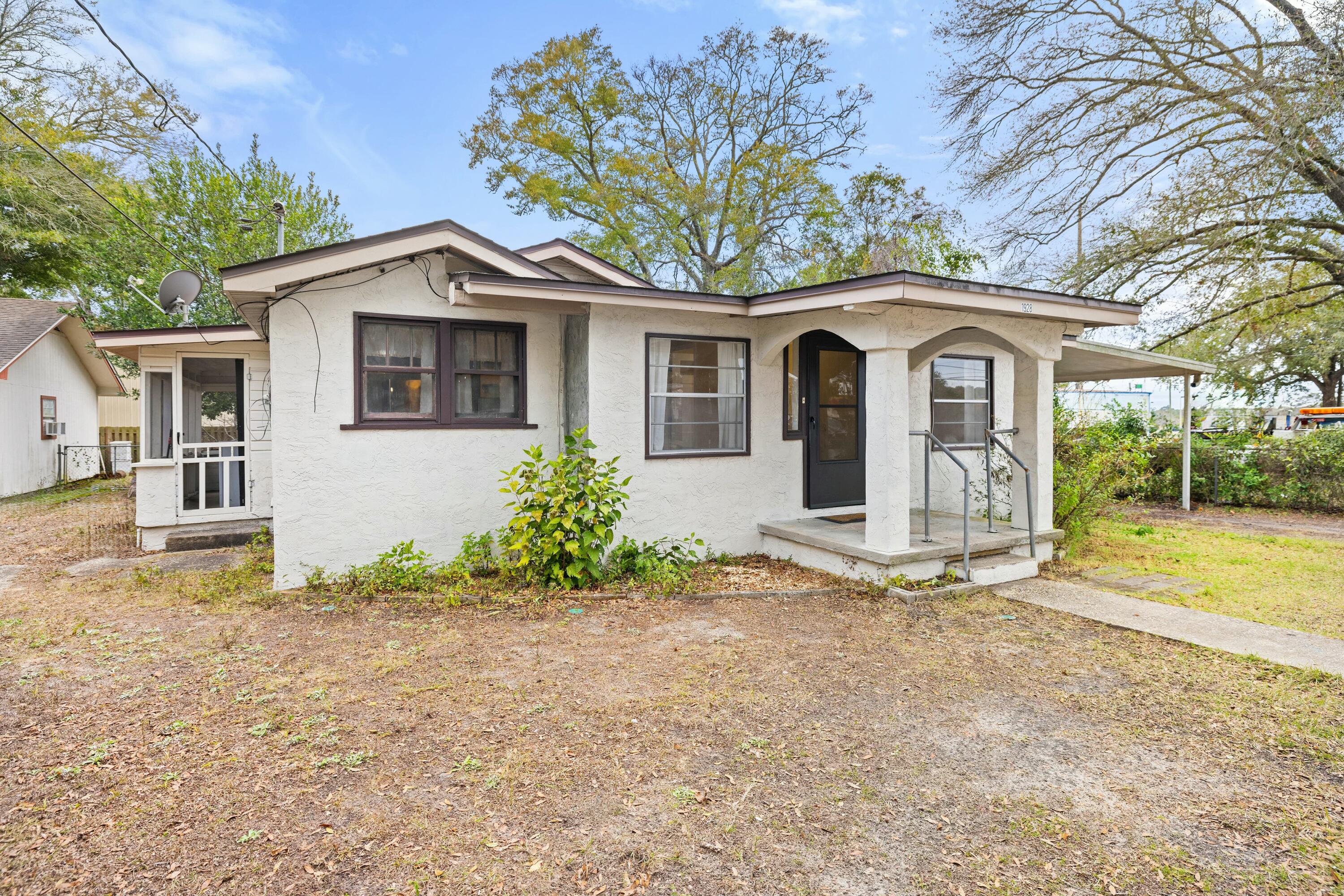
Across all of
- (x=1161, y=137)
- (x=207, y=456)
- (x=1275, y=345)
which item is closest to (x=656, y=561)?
(x=207, y=456)

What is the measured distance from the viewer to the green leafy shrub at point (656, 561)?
6.21 metres

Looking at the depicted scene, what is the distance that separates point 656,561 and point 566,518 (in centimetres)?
111

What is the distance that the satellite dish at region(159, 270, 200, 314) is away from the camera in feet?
23.4

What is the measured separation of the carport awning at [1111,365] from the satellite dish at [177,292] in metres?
9.69

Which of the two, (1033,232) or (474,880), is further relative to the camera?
(1033,232)

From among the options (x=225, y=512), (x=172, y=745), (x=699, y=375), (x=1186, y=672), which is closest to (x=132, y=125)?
(x=225, y=512)

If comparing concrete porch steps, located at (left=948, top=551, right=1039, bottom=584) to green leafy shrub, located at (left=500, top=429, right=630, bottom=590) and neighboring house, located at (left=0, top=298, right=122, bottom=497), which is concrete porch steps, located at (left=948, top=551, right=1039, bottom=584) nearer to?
green leafy shrub, located at (left=500, top=429, right=630, bottom=590)

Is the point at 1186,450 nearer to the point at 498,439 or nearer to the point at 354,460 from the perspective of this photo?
the point at 498,439

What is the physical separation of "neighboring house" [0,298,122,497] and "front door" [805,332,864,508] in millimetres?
14761

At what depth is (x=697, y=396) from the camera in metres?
7.03

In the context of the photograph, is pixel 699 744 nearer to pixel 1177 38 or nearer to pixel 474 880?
pixel 474 880

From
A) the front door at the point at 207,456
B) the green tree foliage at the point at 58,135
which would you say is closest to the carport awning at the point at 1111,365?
the front door at the point at 207,456

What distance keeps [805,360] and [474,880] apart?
6.20 metres

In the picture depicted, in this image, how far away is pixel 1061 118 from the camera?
1198cm
